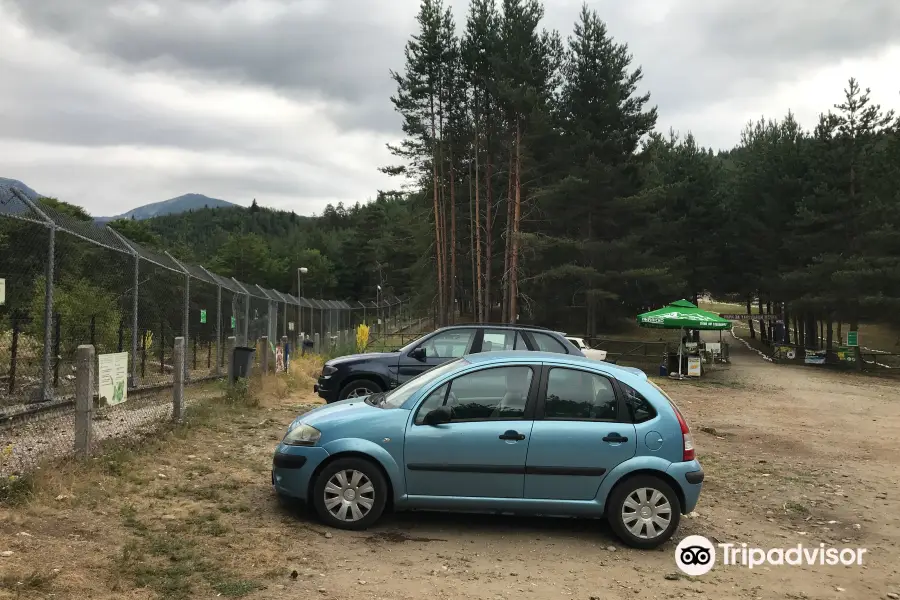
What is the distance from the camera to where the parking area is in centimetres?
447

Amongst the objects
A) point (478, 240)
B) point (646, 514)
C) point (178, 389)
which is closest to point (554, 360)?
point (646, 514)

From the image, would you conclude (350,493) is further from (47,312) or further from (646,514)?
(47,312)

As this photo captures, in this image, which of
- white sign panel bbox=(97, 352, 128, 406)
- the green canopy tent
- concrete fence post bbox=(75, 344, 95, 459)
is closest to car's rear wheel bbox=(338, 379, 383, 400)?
white sign panel bbox=(97, 352, 128, 406)

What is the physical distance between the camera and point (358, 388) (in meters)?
10.7

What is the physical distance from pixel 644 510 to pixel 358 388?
572 centimetres

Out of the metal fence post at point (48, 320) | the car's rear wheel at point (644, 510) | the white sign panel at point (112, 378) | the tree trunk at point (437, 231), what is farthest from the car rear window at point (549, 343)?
the tree trunk at point (437, 231)

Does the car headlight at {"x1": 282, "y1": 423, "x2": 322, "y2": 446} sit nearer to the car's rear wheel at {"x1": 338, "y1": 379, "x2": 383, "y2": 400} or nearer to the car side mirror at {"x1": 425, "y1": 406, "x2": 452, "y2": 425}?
the car side mirror at {"x1": 425, "y1": 406, "x2": 452, "y2": 425}

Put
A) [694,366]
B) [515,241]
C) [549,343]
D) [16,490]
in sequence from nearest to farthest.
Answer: [16,490], [549,343], [694,366], [515,241]

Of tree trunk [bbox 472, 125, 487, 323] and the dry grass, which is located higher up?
tree trunk [bbox 472, 125, 487, 323]

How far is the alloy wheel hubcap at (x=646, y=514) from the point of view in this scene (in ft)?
18.9

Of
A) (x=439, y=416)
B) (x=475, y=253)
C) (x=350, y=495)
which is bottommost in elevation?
(x=350, y=495)

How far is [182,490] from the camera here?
251 inches

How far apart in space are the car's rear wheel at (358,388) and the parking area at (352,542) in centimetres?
198

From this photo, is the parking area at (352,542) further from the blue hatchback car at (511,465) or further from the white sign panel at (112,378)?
the white sign panel at (112,378)
